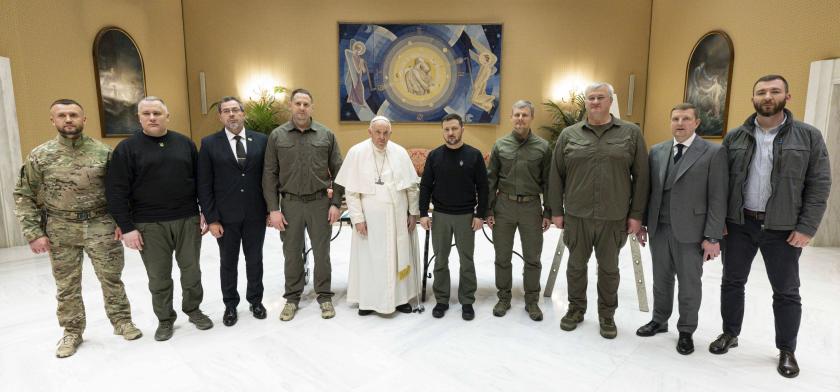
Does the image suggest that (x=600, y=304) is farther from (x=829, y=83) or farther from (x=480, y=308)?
(x=829, y=83)

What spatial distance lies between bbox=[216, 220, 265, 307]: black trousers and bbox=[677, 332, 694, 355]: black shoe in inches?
120

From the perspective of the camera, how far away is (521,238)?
351 centimetres

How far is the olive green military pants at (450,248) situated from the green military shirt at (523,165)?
0.41 meters

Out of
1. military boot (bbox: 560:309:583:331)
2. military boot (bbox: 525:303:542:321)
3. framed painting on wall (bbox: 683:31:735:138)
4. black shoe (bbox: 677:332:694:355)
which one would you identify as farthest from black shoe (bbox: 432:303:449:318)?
framed painting on wall (bbox: 683:31:735:138)

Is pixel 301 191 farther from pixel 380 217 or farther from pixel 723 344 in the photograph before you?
pixel 723 344

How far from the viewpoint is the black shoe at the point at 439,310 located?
3.54 metres

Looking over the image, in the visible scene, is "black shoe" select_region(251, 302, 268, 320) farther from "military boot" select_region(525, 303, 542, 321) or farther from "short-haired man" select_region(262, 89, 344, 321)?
"military boot" select_region(525, 303, 542, 321)

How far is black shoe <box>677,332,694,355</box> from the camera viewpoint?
2916 millimetres

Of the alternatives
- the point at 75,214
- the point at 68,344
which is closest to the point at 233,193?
the point at 75,214

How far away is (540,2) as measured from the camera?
309 inches

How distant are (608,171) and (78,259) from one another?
3.53 metres

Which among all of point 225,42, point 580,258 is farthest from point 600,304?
point 225,42

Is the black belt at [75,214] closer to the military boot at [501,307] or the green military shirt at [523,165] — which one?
the green military shirt at [523,165]

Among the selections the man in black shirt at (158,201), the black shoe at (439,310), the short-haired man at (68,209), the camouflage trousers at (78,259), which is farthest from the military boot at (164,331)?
the black shoe at (439,310)
